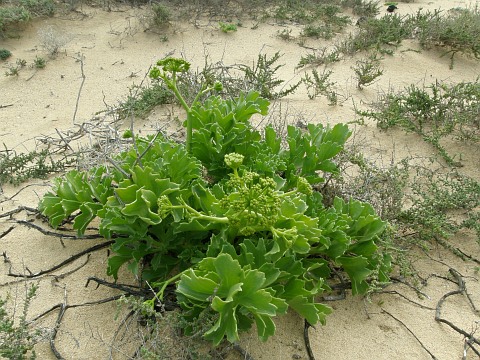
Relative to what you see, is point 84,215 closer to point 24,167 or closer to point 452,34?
point 24,167

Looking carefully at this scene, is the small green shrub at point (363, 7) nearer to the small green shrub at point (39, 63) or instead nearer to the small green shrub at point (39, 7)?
the small green shrub at point (39, 7)

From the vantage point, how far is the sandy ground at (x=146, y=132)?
2.44m

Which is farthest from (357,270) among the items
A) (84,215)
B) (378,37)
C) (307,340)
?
(378,37)

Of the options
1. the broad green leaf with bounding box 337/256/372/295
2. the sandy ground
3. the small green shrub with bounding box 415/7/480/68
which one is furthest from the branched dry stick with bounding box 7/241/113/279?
the small green shrub with bounding box 415/7/480/68

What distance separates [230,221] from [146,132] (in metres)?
2.52

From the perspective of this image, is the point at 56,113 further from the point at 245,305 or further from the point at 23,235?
the point at 245,305

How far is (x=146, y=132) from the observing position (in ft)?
14.6

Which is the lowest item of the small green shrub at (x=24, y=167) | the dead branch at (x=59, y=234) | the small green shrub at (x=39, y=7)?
the small green shrub at (x=24, y=167)

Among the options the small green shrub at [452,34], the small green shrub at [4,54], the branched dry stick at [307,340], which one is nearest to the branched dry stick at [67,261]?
the branched dry stick at [307,340]

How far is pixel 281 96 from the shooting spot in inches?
189

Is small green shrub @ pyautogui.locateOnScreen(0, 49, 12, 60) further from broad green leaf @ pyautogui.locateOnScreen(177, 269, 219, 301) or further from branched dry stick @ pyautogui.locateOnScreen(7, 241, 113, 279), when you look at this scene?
broad green leaf @ pyautogui.locateOnScreen(177, 269, 219, 301)

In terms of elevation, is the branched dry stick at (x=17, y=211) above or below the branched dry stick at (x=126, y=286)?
below

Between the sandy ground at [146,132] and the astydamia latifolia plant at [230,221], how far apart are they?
228 millimetres

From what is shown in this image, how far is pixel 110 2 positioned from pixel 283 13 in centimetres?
280
